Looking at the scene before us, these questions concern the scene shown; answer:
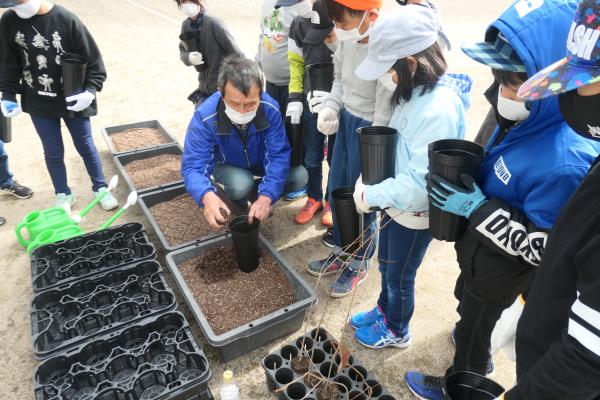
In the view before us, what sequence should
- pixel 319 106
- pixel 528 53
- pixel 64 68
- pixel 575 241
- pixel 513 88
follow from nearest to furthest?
pixel 575 241
pixel 528 53
pixel 513 88
pixel 319 106
pixel 64 68

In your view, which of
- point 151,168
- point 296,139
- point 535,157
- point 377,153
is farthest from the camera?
point 151,168

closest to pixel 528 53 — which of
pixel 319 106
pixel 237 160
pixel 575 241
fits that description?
pixel 575 241

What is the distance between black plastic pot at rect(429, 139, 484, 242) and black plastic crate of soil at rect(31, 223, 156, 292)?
1777 millimetres

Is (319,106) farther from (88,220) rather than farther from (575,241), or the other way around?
(88,220)

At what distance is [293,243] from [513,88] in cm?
208

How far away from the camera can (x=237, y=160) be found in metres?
2.90

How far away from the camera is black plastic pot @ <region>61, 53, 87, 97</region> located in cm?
279

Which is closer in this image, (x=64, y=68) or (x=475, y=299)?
(x=475, y=299)

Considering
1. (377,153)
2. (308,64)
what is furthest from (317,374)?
(308,64)

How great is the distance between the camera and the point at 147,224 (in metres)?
3.32

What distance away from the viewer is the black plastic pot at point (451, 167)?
1422 millimetres

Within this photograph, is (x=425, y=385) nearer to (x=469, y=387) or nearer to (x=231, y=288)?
(x=469, y=387)

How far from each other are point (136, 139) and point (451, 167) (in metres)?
3.65

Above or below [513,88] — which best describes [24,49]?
below
